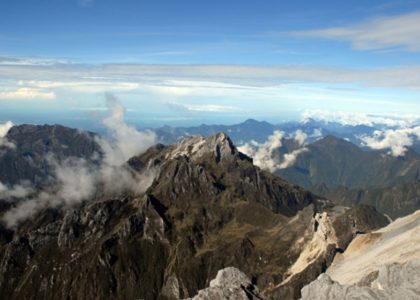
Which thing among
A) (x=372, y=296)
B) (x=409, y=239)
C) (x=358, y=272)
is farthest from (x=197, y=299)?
(x=409, y=239)

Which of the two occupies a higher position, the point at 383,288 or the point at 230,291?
the point at 230,291

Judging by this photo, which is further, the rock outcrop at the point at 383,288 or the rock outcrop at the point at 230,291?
the rock outcrop at the point at 230,291

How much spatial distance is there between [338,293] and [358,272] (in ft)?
249

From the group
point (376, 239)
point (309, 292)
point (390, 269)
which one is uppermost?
point (390, 269)

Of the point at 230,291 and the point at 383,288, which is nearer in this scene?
the point at 230,291

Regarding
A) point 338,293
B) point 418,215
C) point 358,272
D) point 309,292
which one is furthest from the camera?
point 418,215

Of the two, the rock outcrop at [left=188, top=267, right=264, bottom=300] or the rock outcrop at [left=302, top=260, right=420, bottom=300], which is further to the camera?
the rock outcrop at [left=188, top=267, right=264, bottom=300]

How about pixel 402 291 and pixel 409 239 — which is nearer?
pixel 402 291

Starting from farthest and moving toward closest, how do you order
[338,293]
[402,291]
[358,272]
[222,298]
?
[358,272] → [338,293] → [222,298] → [402,291]

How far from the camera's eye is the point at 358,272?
137 m

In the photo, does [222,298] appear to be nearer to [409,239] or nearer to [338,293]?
[338,293]

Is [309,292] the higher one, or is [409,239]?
[309,292]

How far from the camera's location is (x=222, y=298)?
62094 millimetres

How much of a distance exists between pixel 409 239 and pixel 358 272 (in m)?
17.9
